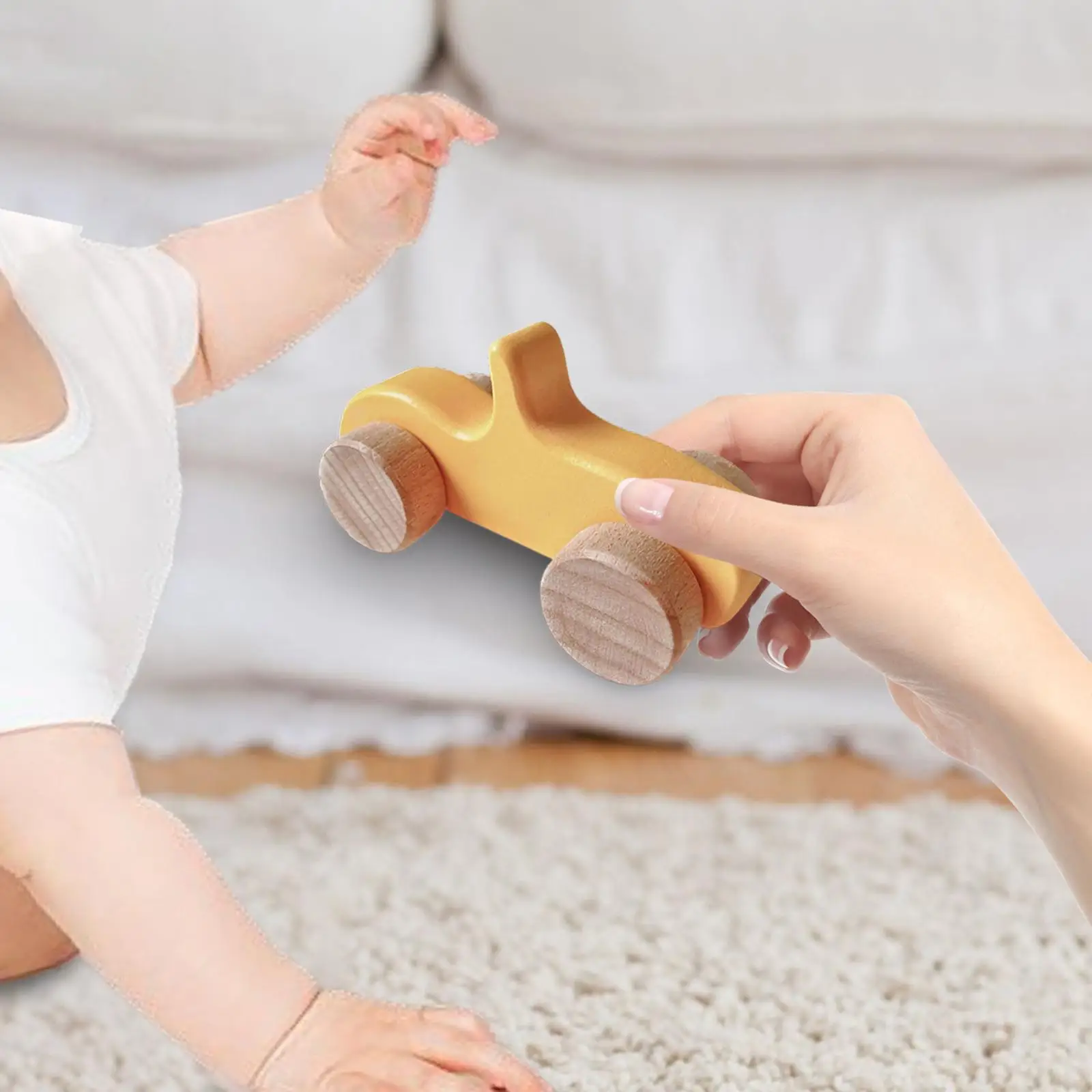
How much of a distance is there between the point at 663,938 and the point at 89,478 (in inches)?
10.8

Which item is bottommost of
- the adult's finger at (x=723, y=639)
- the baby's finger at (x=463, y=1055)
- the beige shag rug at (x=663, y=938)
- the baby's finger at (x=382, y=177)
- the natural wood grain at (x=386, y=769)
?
the beige shag rug at (x=663, y=938)

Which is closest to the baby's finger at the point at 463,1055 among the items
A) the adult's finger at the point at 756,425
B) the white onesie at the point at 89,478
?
the white onesie at the point at 89,478

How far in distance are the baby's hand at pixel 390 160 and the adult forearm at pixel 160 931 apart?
0.20 meters

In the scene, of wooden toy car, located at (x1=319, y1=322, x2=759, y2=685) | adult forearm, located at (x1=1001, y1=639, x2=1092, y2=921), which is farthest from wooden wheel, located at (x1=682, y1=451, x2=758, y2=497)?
adult forearm, located at (x1=1001, y1=639, x2=1092, y2=921)

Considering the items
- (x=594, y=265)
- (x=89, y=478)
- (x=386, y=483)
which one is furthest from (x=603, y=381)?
(x=89, y=478)

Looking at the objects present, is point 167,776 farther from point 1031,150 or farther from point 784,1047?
point 1031,150

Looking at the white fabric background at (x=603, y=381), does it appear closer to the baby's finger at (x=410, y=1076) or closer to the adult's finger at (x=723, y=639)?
the adult's finger at (x=723, y=639)

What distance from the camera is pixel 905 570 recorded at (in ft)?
1.18

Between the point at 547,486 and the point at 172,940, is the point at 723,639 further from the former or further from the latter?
the point at 172,940

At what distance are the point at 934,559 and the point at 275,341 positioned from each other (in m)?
0.23

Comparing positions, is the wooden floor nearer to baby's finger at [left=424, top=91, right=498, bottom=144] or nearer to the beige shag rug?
the beige shag rug

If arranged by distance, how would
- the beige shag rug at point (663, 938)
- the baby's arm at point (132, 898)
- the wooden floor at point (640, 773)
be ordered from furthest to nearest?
the wooden floor at point (640, 773)
the beige shag rug at point (663, 938)
the baby's arm at point (132, 898)

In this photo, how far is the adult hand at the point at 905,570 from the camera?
0.35 meters

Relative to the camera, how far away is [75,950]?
1.17ft
